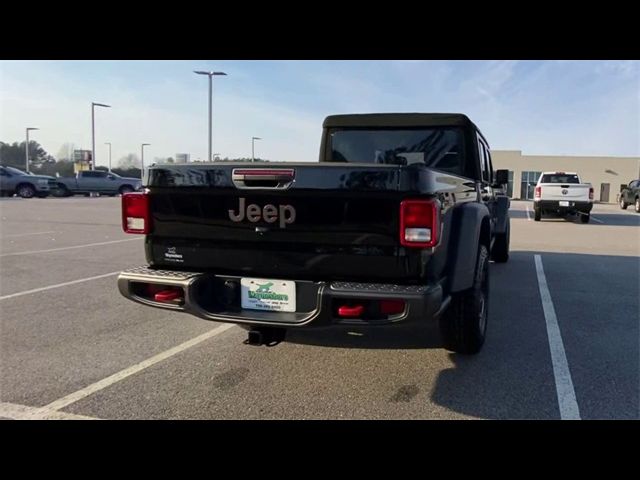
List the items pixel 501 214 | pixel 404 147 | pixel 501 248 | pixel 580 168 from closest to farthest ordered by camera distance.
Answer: pixel 404 147 → pixel 501 214 → pixel 501 248 → pixel 580 168

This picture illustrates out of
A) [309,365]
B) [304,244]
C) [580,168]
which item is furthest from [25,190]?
[580,168]

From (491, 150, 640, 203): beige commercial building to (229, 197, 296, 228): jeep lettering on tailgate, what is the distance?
173ft

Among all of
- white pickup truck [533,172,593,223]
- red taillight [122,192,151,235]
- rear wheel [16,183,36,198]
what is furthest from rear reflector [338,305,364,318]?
rear wheel [16,183,36,198]

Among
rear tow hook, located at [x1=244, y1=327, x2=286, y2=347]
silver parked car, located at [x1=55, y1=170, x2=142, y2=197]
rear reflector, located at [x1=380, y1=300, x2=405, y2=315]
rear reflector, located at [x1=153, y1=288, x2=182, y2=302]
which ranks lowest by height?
rear tow hook, located at [x1=244, y1=327, x2=286, y2=347]

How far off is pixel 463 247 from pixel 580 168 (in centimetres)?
5704

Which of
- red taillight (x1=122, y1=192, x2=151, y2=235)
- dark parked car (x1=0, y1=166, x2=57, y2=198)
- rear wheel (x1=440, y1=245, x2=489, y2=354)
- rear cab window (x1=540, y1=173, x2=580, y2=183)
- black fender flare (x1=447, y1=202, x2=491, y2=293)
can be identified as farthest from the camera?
dark parked car (x1=0, y1=166, x2=57, y2=198)

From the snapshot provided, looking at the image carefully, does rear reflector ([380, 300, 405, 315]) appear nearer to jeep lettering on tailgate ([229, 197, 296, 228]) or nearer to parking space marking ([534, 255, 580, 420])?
jeep lettering on tailgate ([229, 197, 296, 228])

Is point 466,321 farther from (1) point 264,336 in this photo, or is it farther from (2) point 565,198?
(2) point 565,198

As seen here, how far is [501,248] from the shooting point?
8.70m

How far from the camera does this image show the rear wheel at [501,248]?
8.30 m

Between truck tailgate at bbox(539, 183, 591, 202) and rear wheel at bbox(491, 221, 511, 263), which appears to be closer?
rear wheel at bbox(491, 221, 511, 263)

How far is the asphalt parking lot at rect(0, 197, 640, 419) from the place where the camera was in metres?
3.25

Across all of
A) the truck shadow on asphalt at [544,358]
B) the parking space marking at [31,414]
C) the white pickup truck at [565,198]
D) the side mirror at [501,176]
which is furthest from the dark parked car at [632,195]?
the parking space marking at [31,414]
